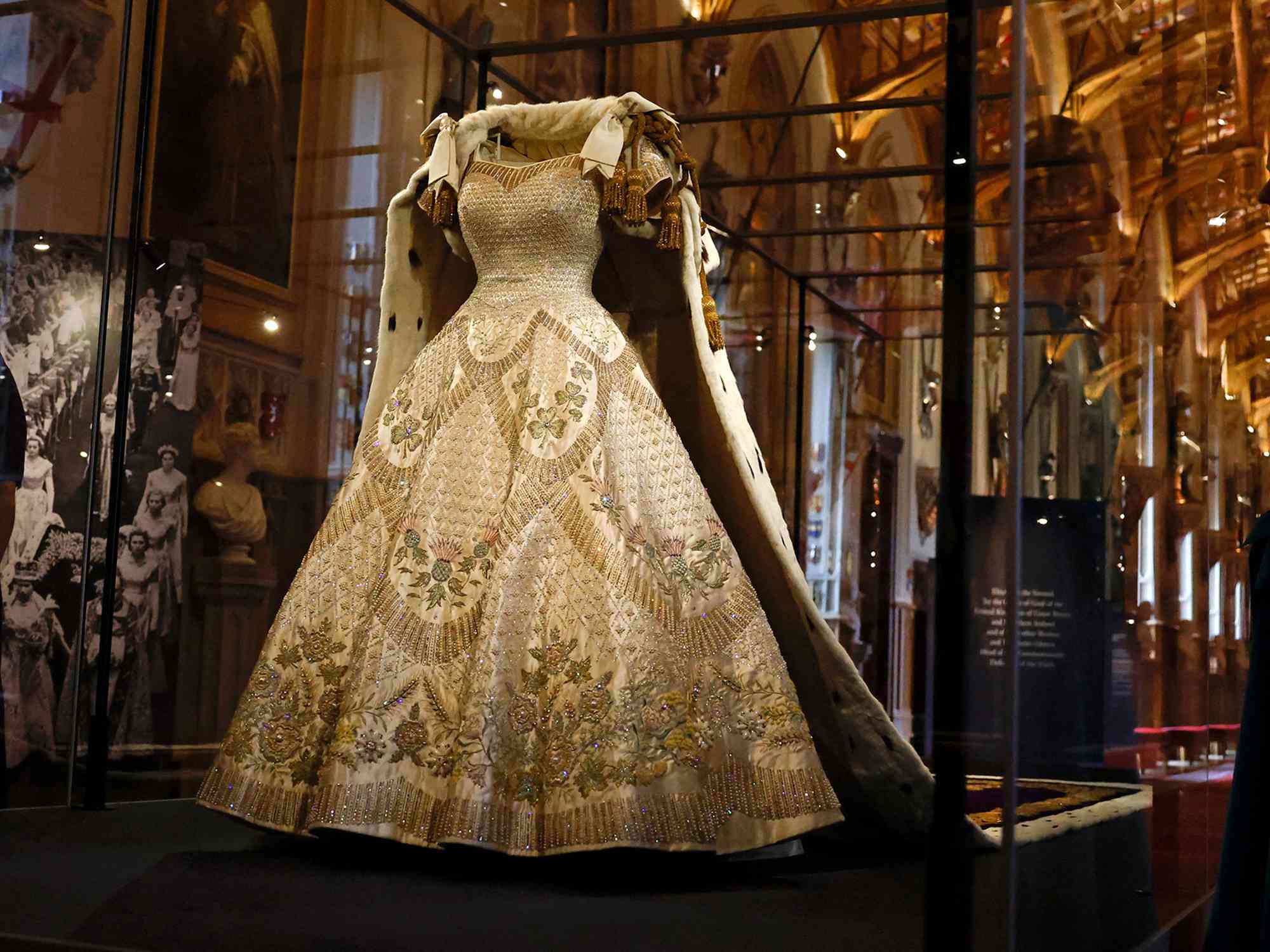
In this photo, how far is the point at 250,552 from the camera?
4.20m

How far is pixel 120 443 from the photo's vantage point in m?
3.97

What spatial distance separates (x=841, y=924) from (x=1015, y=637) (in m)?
0.93

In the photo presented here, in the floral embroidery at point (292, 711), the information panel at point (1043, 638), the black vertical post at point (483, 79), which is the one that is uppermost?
the black vertical post at point (483, 79)

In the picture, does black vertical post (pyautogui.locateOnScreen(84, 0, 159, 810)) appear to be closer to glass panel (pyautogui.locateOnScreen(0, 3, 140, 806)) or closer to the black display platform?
glass panel (pyautogui.locateOnScreen(0, 3, 140, 806))

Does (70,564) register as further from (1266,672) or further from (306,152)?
(1266,672)

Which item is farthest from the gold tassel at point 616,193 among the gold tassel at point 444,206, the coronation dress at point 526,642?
the gold tassel at point 444,206

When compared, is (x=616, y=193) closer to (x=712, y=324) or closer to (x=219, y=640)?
(x=712, y=324)

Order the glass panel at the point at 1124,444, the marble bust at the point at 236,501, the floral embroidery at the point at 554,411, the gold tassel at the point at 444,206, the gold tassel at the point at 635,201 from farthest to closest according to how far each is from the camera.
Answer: the marble bust at the point at 236,501
the gold tassel at the point at 444,206
the gold tassel at the point at 635,201
the floral embroidery at the point at 554,411
the glass panel at the point at 1124,444

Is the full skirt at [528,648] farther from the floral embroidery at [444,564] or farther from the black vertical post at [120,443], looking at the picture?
the black vertical post at [120,443]

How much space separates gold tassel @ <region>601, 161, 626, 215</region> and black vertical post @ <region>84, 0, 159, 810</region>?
1.41 metres

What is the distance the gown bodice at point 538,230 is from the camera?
3.50m

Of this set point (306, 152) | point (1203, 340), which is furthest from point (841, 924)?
point (306, 152)

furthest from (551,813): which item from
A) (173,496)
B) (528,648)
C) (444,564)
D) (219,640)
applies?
(173,496)

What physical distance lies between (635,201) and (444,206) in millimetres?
517
